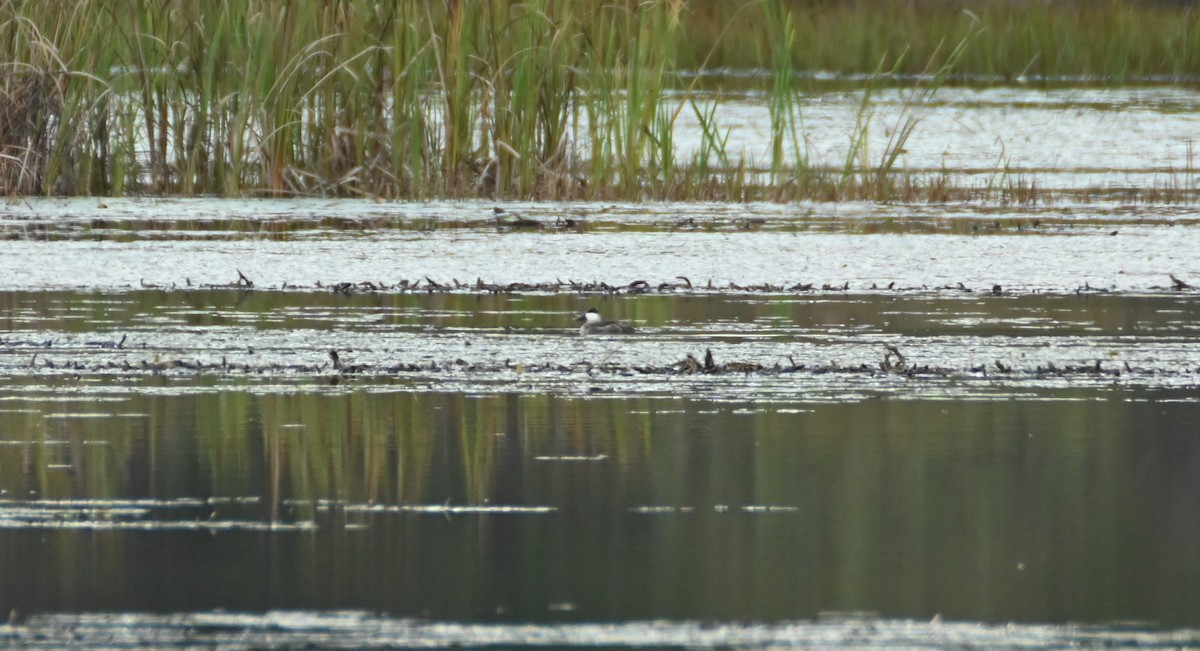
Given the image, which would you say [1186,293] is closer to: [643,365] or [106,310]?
[643,365]

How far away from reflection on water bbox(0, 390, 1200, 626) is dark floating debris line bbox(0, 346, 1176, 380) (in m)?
0.38

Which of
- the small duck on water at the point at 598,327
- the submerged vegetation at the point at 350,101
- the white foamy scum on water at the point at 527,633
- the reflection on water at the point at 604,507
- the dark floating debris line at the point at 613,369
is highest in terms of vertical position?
the submerged vegetation at the point at 350,101

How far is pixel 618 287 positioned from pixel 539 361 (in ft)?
5.59

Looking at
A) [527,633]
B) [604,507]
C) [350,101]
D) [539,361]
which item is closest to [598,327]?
[539,361]

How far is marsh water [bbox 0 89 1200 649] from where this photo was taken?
3.06m

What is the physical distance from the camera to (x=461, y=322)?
6336 millimetres

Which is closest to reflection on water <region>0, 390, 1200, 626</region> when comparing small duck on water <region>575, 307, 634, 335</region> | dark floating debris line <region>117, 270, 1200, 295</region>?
small duck on water <region>575, 307, 634, 335</region>

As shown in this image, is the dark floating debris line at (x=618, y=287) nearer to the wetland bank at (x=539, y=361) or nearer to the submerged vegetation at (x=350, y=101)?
the wetland bank at (x=539, y=361)

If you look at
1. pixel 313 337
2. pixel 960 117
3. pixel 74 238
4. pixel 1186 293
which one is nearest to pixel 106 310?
pixel 313 337

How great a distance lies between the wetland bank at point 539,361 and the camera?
10.3 ft

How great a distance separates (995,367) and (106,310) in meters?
2.81

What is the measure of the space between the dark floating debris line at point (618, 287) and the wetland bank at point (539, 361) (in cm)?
3

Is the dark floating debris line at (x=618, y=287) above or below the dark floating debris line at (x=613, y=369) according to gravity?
above

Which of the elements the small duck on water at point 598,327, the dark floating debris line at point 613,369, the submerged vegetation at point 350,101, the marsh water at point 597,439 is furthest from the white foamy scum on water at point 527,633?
the submerged vegetation at point 350,101
